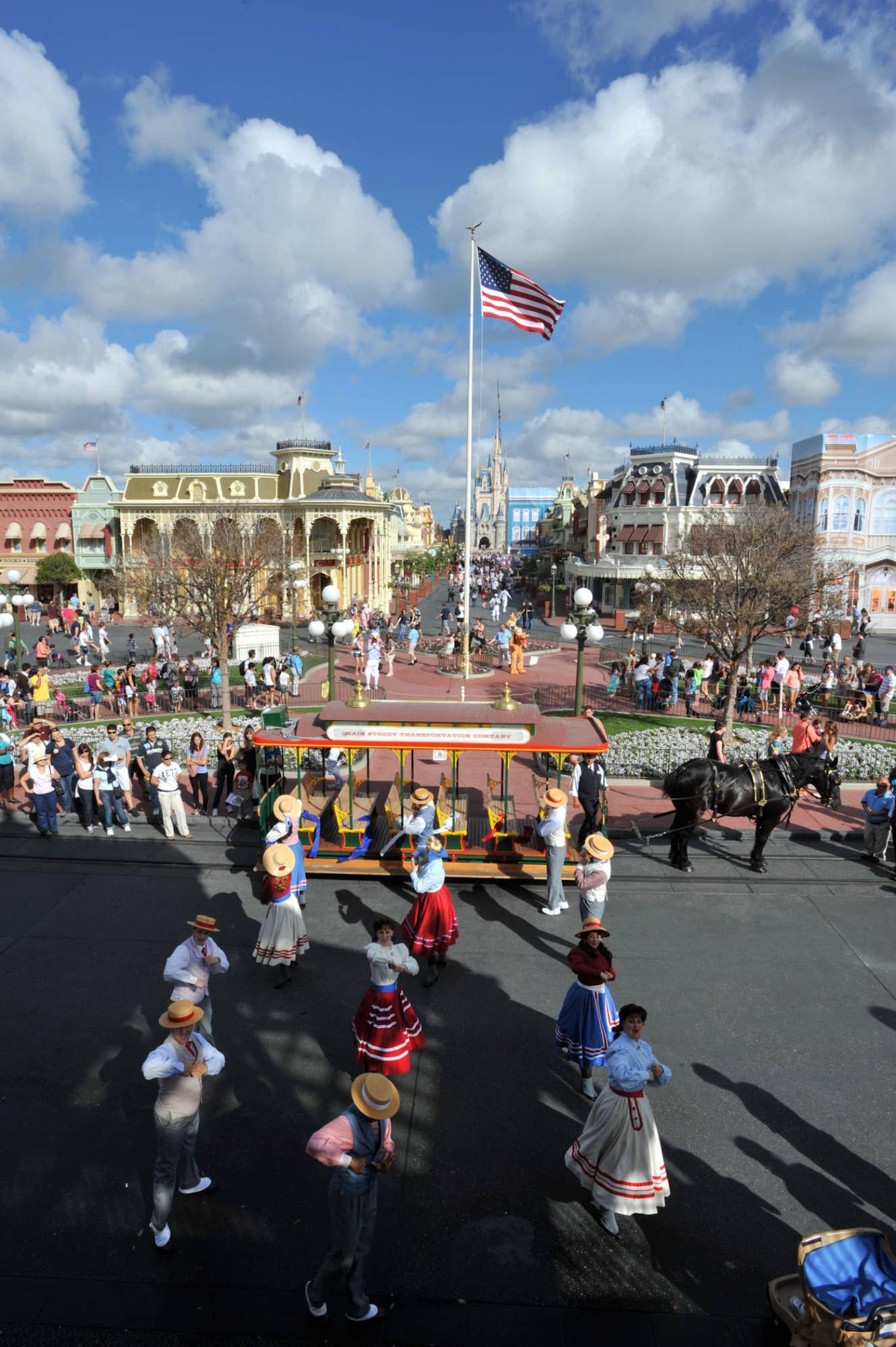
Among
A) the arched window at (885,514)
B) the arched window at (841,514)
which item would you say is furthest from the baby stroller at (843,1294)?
the arched window at (885,514)

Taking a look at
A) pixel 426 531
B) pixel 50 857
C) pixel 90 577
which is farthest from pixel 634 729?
pixel 426 531

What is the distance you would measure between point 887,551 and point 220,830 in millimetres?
44190

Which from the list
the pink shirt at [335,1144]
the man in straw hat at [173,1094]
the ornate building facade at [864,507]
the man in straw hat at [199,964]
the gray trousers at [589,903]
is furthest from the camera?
the ornate building facade at [864,507]

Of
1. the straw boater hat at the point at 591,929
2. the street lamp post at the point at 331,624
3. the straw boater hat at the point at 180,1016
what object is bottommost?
the straw boater hat at the point at 180,1016

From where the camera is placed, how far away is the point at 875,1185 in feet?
19.2

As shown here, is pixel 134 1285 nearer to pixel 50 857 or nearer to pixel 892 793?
pixel 50 857

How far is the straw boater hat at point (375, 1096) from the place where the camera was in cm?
425

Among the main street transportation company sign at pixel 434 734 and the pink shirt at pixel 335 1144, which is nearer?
the pink shirt at pixel 335 1144

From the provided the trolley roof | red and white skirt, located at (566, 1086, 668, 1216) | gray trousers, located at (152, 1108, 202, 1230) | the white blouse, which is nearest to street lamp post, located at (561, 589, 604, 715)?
the trolley roof

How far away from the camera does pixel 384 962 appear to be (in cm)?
604

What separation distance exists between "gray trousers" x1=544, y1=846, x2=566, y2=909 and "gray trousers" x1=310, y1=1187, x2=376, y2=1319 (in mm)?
5693

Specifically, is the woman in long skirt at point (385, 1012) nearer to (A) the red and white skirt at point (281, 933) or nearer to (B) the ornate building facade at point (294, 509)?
(A) the red and white skirt at point (281, 933)

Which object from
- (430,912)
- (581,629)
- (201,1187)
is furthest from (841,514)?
(201,1187)

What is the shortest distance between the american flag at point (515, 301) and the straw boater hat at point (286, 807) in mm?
14863
